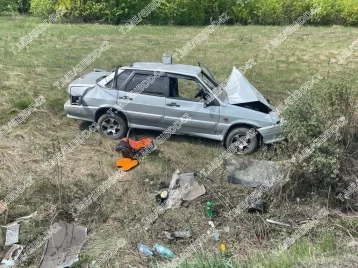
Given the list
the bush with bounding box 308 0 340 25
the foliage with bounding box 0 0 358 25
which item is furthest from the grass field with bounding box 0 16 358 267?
the bush with bounding box 308 0 340 25

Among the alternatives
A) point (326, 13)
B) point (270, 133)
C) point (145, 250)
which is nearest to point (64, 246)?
point (145, 250)

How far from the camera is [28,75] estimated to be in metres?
12.6

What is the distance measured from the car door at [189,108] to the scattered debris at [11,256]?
147 inches

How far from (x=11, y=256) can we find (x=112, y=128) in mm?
3468

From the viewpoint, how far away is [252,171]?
27.2ft

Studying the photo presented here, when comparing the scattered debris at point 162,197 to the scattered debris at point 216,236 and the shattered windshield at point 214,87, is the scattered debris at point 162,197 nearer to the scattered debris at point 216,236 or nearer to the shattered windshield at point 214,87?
the scattered debris at point 216,236

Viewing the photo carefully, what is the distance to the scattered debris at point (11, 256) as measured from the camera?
645 centimetres

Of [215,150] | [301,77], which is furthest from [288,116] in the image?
[301,77]

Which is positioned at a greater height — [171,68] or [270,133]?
[171,68]

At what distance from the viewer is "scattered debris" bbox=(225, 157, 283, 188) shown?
317 inches

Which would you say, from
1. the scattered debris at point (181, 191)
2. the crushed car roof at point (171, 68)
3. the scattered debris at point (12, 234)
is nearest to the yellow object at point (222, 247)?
the scattered debris at point (181, 191)

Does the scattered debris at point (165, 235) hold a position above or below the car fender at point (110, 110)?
below

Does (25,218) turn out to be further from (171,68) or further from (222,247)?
(171,68)

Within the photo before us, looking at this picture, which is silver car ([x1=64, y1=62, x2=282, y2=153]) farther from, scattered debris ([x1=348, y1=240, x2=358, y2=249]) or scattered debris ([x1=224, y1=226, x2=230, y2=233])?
scattered debris ([x1=348, y1=240, x2=358, y2=249])
